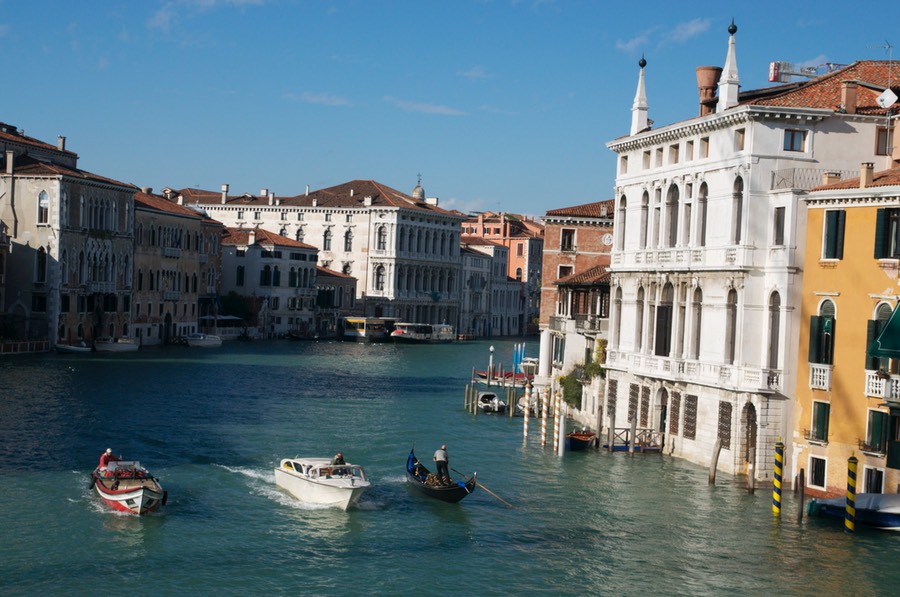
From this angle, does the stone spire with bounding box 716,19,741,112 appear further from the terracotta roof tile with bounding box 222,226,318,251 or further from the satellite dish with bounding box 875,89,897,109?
the terracotta roof tile with bounding box 222,226,318,251

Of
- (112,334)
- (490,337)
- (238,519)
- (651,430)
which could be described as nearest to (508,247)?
(490,337)

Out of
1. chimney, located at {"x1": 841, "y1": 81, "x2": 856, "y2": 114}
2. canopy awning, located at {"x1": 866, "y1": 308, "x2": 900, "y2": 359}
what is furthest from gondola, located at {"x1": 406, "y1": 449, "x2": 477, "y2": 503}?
chimney, located at {"x1": 841, "y1": 81, "x2": 856, "y2": 114}

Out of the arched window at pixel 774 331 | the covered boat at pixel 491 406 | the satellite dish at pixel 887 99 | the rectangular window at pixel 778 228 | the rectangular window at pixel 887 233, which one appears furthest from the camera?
the covered boat at pixel 491 406

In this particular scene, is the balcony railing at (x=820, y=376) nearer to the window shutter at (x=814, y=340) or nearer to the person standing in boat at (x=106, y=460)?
the window shutter at (x=814, y=340)

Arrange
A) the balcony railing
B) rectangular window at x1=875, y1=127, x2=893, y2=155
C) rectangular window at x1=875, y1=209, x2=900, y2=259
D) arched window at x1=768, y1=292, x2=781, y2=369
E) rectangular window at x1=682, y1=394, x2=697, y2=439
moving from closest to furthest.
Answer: rectangular window at x1=875, y1=209, x2=900, y2=259
the balcony railing
arched window at x1=768, y1=292, x2=781, y2=369
rectangular window at x1=875, y1=127, x2=893, y2=155
rectangular window at x1=682, y1=394, x2=697, y2=439

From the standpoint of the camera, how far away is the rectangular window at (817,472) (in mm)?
24091

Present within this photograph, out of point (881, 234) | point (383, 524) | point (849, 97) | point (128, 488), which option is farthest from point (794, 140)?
point (128, 488)

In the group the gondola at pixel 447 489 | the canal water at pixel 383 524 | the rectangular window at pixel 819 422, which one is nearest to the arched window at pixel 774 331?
the rectangular window at pixel 819 422

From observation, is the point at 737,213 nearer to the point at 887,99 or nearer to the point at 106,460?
the point at 887,99

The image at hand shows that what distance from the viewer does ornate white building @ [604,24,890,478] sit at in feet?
83.7

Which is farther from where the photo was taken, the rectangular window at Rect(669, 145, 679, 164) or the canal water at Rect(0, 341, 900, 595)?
the rectangular window at Rect(669, 145, 679, 164)

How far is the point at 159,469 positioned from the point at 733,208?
13.0 m

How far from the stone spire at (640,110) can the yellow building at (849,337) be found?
8.47 meters

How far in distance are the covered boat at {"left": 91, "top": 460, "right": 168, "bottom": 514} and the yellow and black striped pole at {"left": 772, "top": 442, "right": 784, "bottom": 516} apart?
10542mm
